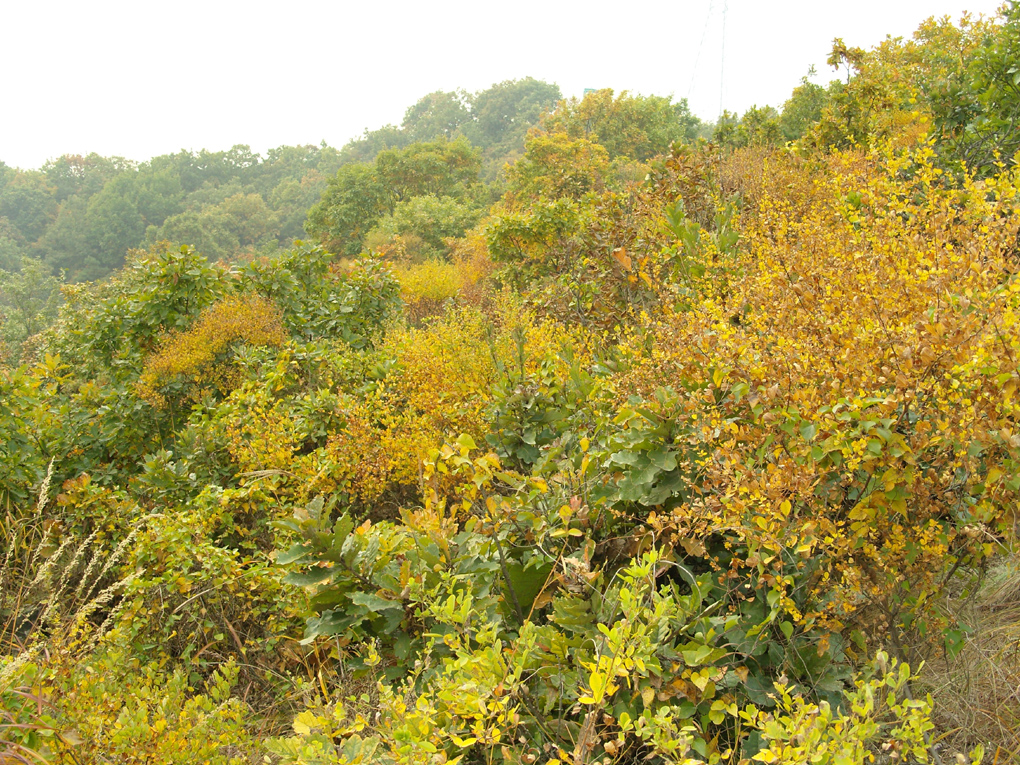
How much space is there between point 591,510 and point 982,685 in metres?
1.30

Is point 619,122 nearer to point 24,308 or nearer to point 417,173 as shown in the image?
point 417,173

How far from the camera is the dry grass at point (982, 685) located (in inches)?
69.5

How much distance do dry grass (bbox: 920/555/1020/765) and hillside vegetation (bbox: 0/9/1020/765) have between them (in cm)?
1

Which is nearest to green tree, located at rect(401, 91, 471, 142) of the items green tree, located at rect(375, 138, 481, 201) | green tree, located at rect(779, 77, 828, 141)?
green tree, located at rect(375, 138, 481, 201)

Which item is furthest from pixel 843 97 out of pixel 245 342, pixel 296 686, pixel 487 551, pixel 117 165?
pixel 117 165

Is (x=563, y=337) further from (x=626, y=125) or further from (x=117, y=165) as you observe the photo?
(x=117, y=165)

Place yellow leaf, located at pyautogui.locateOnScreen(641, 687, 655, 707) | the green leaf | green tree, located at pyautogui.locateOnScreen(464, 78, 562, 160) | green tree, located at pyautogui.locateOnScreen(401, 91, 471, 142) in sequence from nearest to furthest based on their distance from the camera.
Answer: yellow leaf, located at pyautogui.locateOnScreen(641, 687, 655, 707) < the green leaf < green tree, located at pyautogui.locateOnScreen(464, 78, 562, 160) < green tree, located at pyautogui.locateOnScreen(401, 91, 471, 142)

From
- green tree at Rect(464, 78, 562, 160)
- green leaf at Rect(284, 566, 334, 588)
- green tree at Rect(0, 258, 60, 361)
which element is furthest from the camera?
green tree at Rect(464, 78, 562, 160)

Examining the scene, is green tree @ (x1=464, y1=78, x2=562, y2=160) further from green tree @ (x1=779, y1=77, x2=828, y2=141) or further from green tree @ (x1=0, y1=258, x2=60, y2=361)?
green tree @ (x1=779, y1=77, x2=828, y2=141)

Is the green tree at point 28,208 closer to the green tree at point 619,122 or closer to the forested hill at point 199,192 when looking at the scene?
the forested hill at point 199,192

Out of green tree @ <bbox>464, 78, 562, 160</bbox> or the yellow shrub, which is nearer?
the yellow shrub

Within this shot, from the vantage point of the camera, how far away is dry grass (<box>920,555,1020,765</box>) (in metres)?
1.76

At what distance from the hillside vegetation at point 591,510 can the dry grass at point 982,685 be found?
1 cm

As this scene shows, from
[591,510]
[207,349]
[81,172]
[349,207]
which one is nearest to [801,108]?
[207,349]
